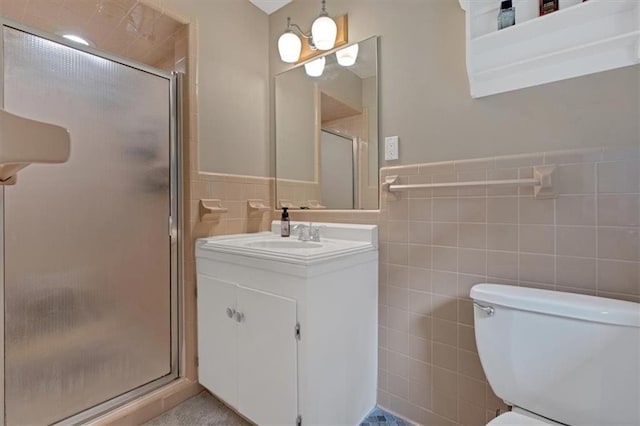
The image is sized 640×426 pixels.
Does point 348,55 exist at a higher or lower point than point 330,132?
higher

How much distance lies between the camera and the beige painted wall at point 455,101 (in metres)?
1.01

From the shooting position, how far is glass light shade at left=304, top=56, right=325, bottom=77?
175 centimetres

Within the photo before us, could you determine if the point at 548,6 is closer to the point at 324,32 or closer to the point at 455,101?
the point at 455,101

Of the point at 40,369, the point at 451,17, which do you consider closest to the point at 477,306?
the point at 451,17

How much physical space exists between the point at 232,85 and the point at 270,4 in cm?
60

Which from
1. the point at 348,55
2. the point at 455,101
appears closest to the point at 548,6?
the point at 455,101

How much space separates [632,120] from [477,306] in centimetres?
77

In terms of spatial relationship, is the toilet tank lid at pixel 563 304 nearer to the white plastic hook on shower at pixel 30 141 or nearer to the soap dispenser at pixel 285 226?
the soap dispenser at pixel 285 226

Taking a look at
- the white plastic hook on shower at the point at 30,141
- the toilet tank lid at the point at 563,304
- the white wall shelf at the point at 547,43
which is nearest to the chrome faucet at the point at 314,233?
the toilet tank lid at the point at 563,304

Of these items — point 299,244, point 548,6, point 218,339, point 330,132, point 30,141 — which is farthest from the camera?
point 330,132

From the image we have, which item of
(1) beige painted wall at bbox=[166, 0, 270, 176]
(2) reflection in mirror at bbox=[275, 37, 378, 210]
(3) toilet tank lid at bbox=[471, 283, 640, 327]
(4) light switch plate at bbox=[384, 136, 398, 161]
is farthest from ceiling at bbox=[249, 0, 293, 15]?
(3) toilet tank lid at bbox=[471, 283, 640, 327]

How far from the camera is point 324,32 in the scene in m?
1.60

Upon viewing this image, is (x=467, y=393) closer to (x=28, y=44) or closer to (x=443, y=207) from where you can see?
(x=443, y=207)

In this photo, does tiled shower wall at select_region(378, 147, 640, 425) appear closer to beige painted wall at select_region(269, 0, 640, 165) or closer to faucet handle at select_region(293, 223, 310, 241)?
beige painted wall at select_region(269, 0, 640, 165)
